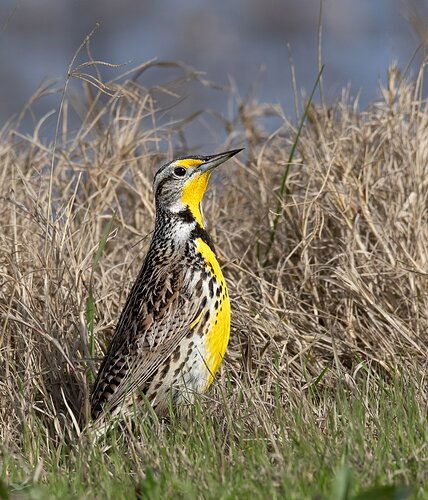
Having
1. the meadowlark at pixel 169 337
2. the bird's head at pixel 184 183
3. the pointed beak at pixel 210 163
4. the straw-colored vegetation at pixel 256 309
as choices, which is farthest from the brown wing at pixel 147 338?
the pointed beak at pixel 210 163

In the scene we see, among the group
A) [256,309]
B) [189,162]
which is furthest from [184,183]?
[256,309]

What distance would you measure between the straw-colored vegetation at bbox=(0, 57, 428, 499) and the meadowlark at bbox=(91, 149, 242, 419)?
0.12 meters

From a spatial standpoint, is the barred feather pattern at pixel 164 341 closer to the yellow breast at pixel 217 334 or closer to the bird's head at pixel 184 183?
the yellow breast at pixel 217 334

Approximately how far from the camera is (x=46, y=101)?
10820 millimetres

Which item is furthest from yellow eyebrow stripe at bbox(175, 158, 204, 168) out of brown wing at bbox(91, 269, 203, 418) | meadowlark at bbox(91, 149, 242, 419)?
brown wing at bbox(91, 269, 203, 418)

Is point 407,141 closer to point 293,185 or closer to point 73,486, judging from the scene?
point 293,185

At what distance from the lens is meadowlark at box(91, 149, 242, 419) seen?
4.14 meters

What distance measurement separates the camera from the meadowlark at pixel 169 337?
13.6 feet

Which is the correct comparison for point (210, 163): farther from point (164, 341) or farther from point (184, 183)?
point (164, 341)

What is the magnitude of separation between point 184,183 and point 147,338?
74 centimetres

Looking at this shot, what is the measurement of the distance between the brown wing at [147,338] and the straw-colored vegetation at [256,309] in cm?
16

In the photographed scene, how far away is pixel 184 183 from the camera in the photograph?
4.60m

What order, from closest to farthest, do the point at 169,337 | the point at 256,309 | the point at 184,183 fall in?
the point at 169,337 < the point at 184,183 < the point at 256,309

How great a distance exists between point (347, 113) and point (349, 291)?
126 centimetres
